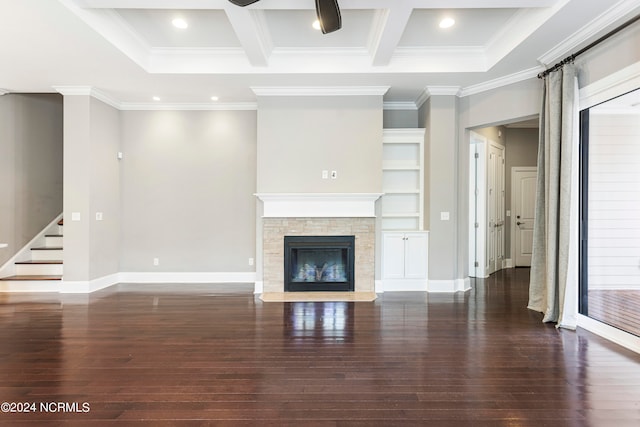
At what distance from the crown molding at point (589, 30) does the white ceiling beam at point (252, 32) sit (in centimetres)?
314

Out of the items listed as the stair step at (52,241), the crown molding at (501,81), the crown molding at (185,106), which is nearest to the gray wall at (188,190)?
the crown molding at (185,106)

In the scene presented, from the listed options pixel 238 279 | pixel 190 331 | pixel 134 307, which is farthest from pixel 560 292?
pixel 134 307

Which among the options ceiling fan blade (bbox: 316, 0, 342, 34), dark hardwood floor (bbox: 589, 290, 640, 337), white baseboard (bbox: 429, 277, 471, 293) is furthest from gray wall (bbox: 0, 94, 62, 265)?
dark hardwood floor (bbox: 589, 290, 640, 337)

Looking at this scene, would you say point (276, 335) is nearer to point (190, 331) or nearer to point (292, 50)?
point (190, 331)

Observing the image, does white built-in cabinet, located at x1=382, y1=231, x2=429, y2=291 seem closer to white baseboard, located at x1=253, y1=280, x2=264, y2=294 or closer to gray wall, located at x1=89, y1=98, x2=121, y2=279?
white baseboard, located at x1=253, y1=280, x2=264, y2=294

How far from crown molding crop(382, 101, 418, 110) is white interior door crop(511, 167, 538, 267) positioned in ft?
9.73

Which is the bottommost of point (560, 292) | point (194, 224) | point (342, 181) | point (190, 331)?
point (190, 331)

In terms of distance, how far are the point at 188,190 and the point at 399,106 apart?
3.79m

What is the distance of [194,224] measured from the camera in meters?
5.86

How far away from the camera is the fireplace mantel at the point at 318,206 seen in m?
5.02

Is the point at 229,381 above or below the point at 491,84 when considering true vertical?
below

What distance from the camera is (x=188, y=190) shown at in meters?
5.85

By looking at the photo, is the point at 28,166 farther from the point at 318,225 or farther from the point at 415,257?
the point at 415,257

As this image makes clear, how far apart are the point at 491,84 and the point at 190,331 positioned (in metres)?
4.91
